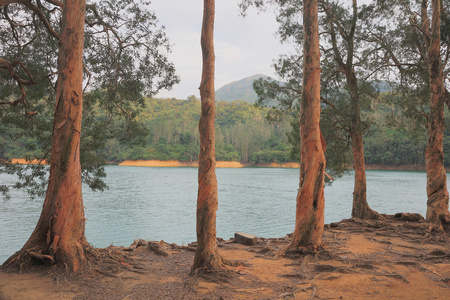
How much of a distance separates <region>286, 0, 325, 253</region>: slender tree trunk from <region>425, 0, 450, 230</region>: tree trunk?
14.4 feet

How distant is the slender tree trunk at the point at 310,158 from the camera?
6.41m

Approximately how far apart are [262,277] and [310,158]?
261 cm

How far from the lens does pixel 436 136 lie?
9.21 meters

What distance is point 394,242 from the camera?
7785mm

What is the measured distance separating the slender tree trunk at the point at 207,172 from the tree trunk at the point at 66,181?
5.90 feet

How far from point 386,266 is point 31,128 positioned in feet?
28.0

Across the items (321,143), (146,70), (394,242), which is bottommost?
(394,242)

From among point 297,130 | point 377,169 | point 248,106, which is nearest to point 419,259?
point 297,130

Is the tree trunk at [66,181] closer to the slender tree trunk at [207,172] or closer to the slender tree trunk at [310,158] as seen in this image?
the slender tree trunk at [207,172]

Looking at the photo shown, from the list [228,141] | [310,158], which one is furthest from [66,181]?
[228,141]

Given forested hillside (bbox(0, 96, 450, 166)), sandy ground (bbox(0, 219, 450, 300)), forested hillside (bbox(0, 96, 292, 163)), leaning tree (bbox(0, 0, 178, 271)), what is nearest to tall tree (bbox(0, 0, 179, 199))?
leaning tree (bbox(0, 0, 178, 271))

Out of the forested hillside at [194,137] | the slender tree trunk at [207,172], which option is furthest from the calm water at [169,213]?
the forested hillside at [194,137]

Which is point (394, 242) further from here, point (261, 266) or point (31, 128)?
point (31, 128)

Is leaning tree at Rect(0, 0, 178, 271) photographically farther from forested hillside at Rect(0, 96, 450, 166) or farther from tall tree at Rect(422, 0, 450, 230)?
forested hillside at Rect(0, 96, 450, 166)
